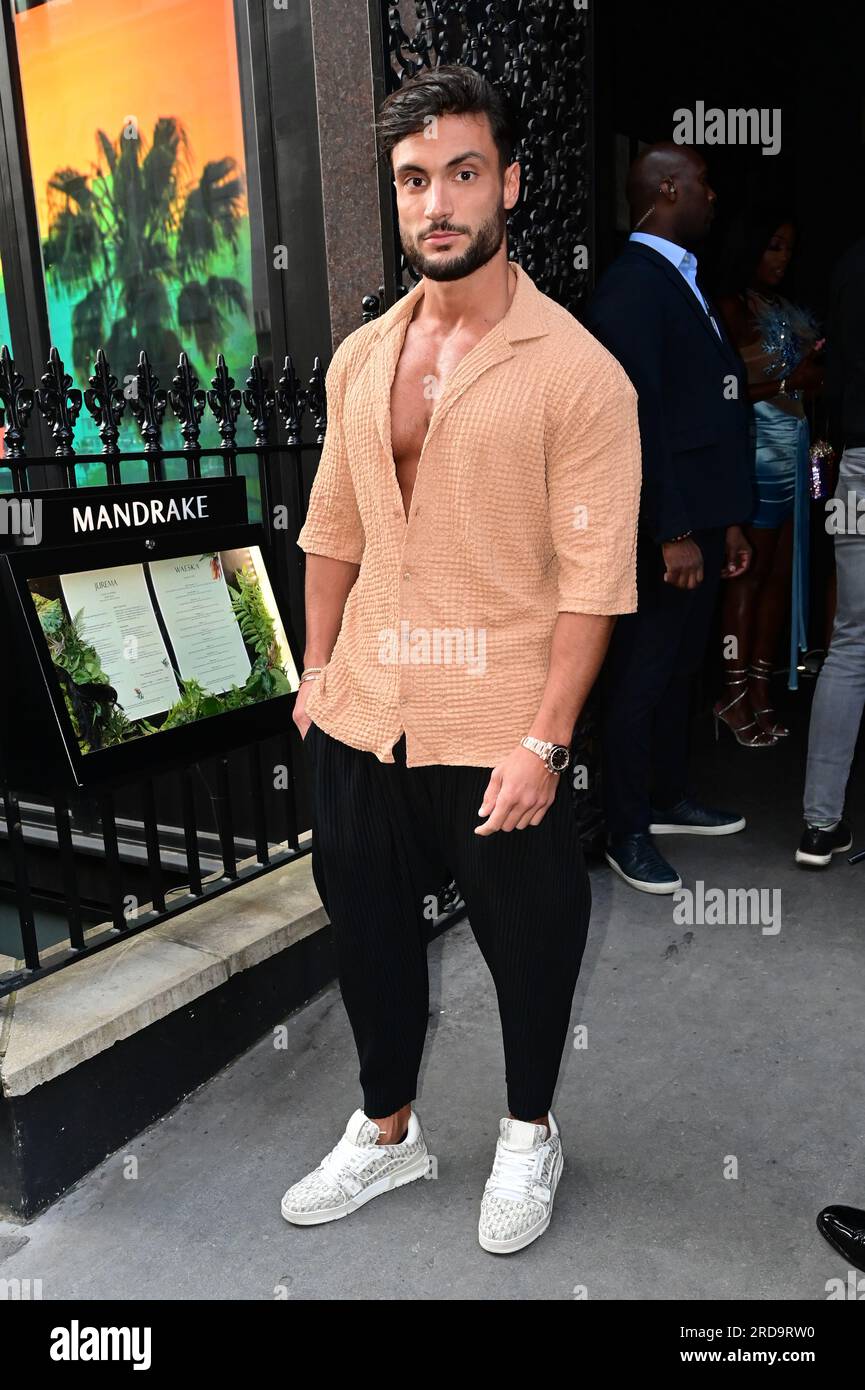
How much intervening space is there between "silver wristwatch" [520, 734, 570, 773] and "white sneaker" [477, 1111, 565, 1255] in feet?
2.88

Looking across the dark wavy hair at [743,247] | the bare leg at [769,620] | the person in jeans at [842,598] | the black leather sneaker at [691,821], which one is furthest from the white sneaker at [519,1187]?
the dark wavy hair at [743,247]

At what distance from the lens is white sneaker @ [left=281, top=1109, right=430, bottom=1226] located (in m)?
2.53

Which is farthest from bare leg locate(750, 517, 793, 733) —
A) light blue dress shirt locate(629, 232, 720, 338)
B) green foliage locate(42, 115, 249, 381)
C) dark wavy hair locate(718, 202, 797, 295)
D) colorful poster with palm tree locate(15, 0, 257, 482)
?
green foliage locate(42, 115, 249, 381)

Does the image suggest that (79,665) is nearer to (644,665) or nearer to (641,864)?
(644,665)

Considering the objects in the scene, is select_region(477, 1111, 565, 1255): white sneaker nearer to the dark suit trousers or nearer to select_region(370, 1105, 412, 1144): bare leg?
select_region(370, 1105, 412, 1144): bare leg

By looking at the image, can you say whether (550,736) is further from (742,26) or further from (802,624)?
(742,26)

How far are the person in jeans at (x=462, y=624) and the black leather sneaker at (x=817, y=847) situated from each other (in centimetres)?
210

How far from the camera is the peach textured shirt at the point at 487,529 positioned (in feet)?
7.00

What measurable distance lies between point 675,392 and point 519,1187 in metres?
2.60

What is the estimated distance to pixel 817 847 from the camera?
4316 mm

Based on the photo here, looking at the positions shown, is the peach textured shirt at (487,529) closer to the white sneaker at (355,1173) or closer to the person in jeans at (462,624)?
the person in jeans at (462,624)

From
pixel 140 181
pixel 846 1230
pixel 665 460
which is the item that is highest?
pixel 140 181
